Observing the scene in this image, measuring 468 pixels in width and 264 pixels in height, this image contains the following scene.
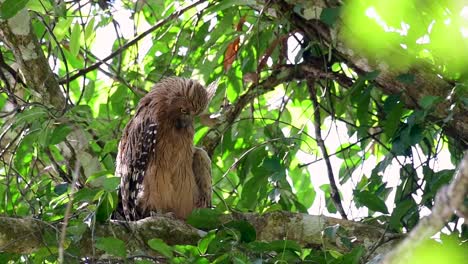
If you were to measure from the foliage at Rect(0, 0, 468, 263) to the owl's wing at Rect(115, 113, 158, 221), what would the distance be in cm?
19

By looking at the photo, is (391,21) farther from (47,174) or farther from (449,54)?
(47,174)

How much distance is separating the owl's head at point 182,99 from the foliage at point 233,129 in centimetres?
11

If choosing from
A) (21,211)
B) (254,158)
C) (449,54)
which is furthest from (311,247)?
(21,211)

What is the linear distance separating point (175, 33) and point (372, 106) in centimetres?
154

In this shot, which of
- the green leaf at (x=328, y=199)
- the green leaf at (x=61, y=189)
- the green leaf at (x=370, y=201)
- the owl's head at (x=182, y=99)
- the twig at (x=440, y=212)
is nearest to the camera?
the twig at (x=440, y=212)

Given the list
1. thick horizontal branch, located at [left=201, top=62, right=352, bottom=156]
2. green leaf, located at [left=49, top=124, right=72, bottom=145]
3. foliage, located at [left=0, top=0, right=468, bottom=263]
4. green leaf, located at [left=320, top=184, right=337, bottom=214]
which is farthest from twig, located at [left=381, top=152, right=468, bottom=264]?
thick horizontal branch, located at [left=201, top=62, right=352, bottom=156]

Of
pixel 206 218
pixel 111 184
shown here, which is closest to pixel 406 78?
pixel 206 218

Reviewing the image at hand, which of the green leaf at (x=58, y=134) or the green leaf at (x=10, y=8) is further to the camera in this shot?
the green leaf at (x=58, y=134)

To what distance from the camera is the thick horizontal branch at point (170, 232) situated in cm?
376

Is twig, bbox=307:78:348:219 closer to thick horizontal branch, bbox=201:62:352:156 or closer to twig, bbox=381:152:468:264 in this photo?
thick horizontal branch, bbox=201:62:352:156

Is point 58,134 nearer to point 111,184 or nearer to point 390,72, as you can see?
point 111,184

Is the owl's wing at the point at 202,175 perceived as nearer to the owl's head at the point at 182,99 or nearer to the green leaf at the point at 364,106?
the owl's head at the point at 182,99

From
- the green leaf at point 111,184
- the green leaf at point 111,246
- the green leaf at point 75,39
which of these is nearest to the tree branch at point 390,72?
the green leaf at point 75,39

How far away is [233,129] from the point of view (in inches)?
227
